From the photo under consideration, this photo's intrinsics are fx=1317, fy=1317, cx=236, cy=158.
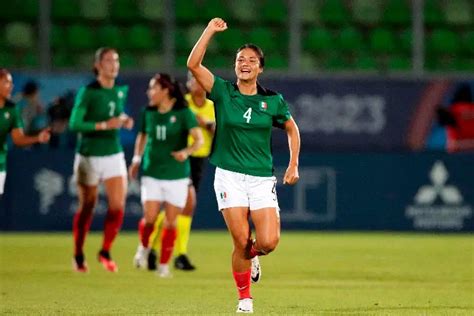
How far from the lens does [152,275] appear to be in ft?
46.3

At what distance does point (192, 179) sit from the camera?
15781 millimetres

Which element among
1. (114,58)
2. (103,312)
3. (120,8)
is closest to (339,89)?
(120,8)

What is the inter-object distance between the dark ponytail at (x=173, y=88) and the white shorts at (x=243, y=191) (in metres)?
4.26

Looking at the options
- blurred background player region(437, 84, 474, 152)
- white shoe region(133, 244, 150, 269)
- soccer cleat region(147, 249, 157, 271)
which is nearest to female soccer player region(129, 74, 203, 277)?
white shoe region(133, 244, 150, 269)

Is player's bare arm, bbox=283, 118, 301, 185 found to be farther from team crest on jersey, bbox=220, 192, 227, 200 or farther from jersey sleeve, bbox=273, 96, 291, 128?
team crest on jersey, bbox=220, 192, 227, 200

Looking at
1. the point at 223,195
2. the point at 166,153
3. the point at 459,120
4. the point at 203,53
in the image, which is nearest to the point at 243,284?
the point at 223,195

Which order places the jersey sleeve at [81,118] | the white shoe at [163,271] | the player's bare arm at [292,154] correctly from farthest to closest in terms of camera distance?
1. the jersey sleeve at [81,118]
2. the white shoe at [163,271]
3. the player's bare arm at [292,154]

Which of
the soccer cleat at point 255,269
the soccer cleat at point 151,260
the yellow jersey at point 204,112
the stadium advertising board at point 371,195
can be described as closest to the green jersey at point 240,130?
the soccer cleat at point 255,269

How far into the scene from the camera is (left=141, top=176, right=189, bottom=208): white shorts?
1416 cm

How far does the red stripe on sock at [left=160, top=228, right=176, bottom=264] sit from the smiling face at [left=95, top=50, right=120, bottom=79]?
1.84m

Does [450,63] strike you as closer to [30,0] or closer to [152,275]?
[30,0]

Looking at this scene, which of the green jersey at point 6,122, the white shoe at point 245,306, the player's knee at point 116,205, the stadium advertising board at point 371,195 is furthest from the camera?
the stadium advertising board at point 371,195

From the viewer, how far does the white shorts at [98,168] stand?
14422mm

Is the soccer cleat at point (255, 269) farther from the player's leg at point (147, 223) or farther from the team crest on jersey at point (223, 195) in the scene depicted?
the player's leg at point (147, 223)
